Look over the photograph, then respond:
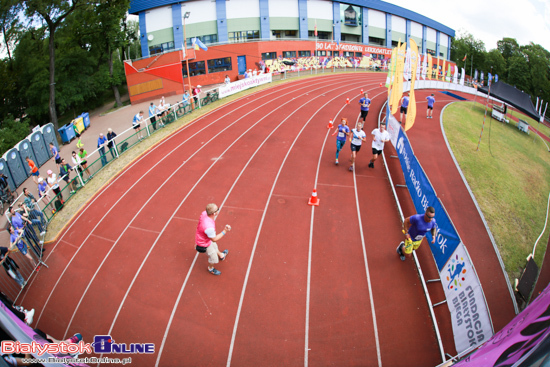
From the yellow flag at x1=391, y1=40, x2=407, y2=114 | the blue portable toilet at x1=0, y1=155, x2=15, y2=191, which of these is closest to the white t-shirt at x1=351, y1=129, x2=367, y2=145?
the yellow flag at x1=391, y1=40, x2=407, y2=114

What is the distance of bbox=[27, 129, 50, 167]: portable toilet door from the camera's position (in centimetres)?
1655

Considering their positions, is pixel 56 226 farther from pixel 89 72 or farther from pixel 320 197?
pixel 89 72

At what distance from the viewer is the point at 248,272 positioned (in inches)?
284

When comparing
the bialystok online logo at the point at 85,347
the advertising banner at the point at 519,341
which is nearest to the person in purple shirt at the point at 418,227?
the advertising banner at the point at 519,341

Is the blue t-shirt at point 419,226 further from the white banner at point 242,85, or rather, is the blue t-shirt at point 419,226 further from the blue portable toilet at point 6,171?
the white banner at point 242,85

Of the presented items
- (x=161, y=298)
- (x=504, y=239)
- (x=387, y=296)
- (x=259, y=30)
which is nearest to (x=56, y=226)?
(x=161, y=298)

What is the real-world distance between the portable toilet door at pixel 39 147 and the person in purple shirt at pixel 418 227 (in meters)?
19.1

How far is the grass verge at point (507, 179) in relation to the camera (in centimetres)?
907

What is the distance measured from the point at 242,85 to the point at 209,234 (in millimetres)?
19847

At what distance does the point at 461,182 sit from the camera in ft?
35.8

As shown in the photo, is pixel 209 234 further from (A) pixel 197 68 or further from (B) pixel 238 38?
(B) pixel 238 38

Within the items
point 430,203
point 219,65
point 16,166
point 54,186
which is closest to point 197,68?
point 219,65

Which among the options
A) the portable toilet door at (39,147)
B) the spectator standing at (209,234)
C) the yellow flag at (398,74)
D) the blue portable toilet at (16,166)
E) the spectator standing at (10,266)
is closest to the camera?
the spectator standing at (209,234)

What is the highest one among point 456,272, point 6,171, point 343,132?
point 343,132
